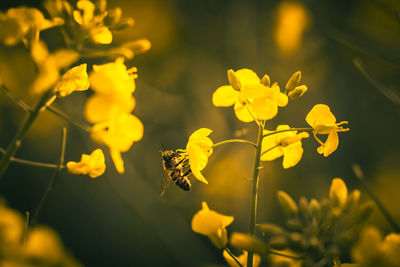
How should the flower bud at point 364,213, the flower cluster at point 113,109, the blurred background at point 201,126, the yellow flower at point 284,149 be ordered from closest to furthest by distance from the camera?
1. the flower cluster at point 113,109
2. the flower bud at point 364,213
3. the yellow flower at point 284,149
4. the blurred background at point 201,126

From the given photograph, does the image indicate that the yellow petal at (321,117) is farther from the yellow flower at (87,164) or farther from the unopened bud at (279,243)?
the yellow flower at (87,164)

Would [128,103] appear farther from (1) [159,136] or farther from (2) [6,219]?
(1) [159,136]

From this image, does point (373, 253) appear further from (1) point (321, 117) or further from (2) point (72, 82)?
(2) point (72, 82)

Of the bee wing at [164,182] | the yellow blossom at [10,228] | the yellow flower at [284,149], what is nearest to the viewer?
the yellow blossom at [10,228]

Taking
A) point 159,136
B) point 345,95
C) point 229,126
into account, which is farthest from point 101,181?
point 345,95

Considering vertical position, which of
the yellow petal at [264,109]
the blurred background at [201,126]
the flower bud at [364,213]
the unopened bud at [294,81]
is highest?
the blurred background at [201,126]

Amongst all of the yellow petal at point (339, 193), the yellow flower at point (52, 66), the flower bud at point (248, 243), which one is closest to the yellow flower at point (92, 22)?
the yellow flower at point (52, 66)
